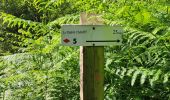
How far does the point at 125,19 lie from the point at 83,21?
747 mm

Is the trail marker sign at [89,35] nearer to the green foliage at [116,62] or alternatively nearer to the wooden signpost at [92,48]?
the wooden signpost at [92,48]

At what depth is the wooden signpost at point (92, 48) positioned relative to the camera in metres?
2.81

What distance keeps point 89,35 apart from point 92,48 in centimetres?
10

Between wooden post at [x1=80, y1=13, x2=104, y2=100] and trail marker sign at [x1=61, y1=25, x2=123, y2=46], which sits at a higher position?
trail marker sign at [x1=61, y1=25, x2=123, y2=46]

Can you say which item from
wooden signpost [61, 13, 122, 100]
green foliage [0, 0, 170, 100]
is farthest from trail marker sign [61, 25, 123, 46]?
green foliage [0, 0, 170, 100]

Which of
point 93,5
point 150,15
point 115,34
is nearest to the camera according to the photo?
point 115,34

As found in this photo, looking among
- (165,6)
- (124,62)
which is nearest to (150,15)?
(165,6)

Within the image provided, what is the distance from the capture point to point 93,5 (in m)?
3.98

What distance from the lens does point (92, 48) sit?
2.88 m

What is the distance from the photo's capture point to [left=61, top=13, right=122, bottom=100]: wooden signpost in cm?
281

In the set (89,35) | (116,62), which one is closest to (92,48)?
(89,35)

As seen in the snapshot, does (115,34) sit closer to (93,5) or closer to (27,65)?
(93,5)

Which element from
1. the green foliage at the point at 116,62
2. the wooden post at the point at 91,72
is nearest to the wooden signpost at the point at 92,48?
the wooden post at the point at 91,72

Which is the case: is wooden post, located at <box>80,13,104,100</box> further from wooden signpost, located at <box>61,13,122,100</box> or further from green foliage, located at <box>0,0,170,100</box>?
green foliage, located at <box>0,0,170,100</box>
